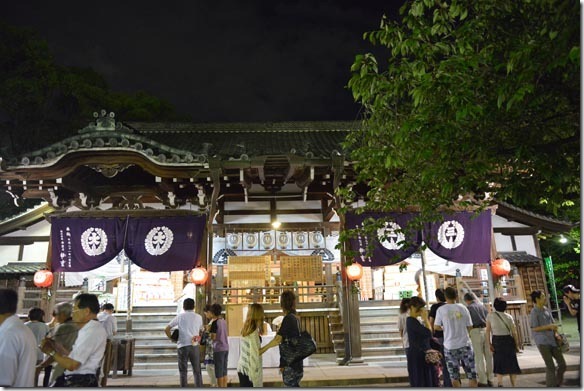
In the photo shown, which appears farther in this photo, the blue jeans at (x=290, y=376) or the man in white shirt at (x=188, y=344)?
the man in white shirt at (x=188, y=344)

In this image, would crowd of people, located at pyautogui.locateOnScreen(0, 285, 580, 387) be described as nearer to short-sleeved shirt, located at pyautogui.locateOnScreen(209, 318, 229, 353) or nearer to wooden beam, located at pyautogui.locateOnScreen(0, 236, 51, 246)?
short-sleeved shirt, located at pyautogui.locateOnScreen(209, 318, 229, 353)

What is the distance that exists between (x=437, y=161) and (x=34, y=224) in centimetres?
1428

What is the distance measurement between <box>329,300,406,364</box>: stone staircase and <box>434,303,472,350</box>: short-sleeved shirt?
4699 mm

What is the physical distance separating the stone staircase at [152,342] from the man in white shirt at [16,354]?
790 cm

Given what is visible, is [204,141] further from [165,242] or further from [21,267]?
[21,267]

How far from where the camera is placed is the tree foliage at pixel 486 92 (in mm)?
4406

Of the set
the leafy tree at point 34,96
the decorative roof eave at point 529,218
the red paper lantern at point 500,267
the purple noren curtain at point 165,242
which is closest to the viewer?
the purple noren curtain at point 165,242

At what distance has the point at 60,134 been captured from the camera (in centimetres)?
2423

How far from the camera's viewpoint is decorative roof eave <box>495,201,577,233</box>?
15.5 metres

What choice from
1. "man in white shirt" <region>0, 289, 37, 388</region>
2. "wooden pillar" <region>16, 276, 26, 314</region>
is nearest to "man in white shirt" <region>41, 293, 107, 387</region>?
"man in white shirt" <region>0, 289, 37, 388</region>

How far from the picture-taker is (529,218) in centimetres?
1571

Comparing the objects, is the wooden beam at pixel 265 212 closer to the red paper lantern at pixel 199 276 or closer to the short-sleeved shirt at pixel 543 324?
the red paper lantern at pixel 199 276

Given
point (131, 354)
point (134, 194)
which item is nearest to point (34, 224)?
point (134, 194)

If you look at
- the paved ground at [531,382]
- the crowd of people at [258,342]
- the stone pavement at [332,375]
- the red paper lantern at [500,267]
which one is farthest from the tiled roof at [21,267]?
the red paper lantern at [500,267]
